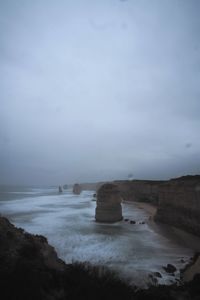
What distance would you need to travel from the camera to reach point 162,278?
12820 mm

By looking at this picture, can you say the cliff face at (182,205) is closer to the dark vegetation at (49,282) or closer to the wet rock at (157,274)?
the wet rock at (157,274)

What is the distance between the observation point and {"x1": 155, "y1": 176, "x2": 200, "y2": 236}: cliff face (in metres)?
22.4

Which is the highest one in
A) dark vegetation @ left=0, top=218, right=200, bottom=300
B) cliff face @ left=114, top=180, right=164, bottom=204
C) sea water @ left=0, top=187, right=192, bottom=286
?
cliff face @ left=114, top=180, right=164, bottom=204

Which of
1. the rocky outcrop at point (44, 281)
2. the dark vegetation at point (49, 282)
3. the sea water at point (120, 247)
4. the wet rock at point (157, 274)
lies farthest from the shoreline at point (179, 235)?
the rocky outcrop at point (44, 281)

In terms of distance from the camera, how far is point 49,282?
6.96m

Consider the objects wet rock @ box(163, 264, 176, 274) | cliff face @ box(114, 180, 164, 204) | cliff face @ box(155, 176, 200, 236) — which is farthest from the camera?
cliff face @ box(114, 180, 164, 204)

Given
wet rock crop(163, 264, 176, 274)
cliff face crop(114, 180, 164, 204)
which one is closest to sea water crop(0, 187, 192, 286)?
wet rock crop(163, 264, 176, 274)

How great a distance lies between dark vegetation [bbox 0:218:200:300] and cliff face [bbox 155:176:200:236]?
12415 millimetres

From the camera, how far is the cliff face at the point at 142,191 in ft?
189

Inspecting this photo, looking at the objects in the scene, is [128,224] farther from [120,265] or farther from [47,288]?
[47,288]

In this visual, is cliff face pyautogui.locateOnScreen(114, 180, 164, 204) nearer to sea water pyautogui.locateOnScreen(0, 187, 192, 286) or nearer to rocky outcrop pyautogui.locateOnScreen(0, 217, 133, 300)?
sea water pyautogui.locateOnScreen(0, 187, 192, 286)

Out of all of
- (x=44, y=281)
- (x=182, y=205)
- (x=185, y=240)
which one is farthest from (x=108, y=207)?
(x=44, y=281)

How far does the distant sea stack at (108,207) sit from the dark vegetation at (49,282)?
2070 centimetres

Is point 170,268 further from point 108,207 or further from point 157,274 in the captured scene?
point 108,207
